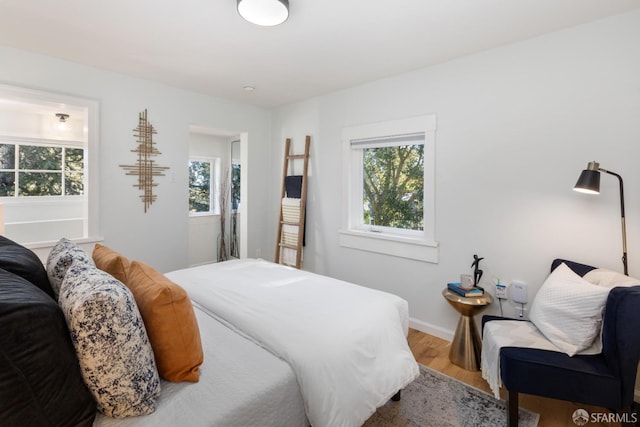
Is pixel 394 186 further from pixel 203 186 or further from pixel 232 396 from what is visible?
pixel 203 186

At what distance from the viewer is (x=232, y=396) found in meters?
1.09

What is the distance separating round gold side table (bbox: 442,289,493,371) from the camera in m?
2.32

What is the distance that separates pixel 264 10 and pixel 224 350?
6.01ft

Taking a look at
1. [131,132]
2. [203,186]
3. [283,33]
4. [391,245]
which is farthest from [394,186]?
[203,186]

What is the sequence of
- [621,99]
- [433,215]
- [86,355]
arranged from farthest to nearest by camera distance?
[433,215], [621,99], [86,355]

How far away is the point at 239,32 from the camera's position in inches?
88.4

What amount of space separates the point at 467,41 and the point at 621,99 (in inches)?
41.1

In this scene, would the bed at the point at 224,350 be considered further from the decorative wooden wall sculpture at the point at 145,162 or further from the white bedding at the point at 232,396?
the decorative wooden wall sculpture at the point at 145,162

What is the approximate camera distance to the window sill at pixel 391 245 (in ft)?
9.37

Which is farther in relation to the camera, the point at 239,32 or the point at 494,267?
the point at 494,267

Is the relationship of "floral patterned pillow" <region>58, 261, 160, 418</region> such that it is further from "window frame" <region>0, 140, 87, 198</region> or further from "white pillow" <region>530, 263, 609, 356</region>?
"window frame" <region>0, 140, 87, 198</region>

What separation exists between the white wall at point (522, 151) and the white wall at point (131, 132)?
6.44 ft

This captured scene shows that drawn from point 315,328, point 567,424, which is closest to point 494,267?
point 567,424

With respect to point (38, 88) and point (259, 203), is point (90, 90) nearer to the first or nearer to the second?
point (38, 88)
